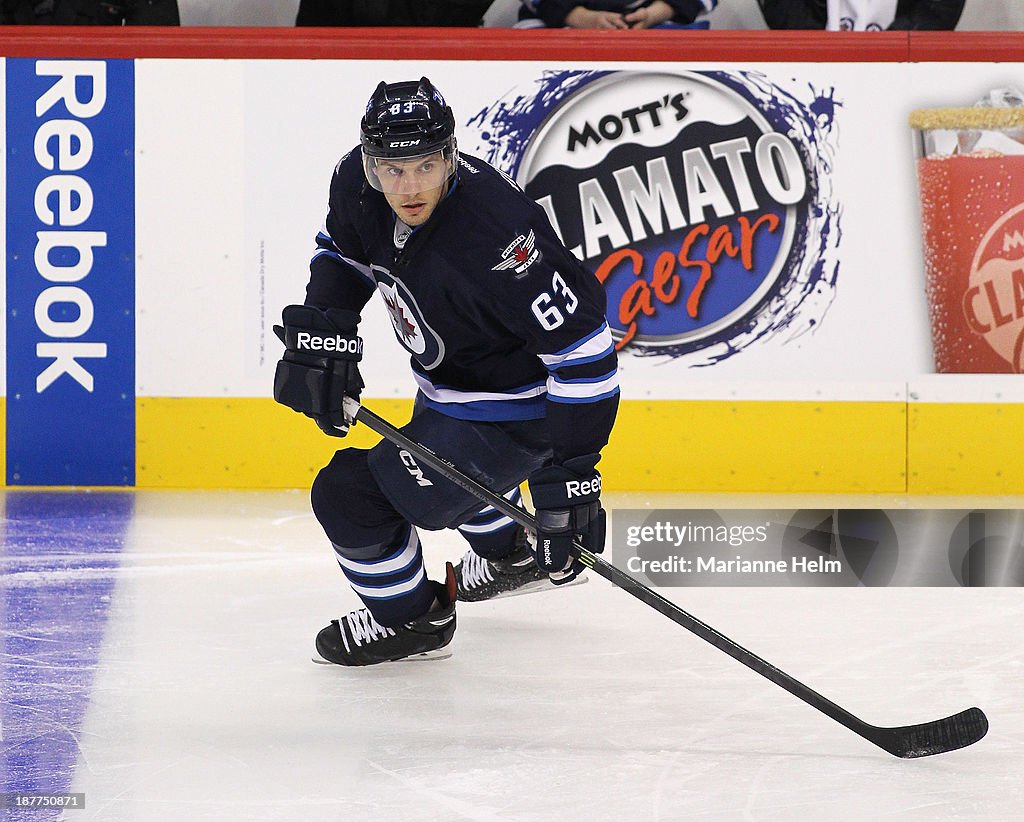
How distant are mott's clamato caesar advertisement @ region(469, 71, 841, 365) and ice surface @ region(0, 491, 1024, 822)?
139 centimetres

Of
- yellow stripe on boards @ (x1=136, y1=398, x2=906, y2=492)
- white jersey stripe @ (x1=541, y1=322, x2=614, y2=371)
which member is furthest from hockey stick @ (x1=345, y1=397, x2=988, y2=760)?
yellow stripe on boards @ (x1=136, y1=398, x2=906, y2=492)

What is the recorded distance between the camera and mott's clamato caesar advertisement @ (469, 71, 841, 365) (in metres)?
4.46

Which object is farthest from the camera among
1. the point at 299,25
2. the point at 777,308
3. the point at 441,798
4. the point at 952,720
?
the point at 299,25

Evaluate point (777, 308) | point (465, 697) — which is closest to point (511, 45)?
point (777, 308)

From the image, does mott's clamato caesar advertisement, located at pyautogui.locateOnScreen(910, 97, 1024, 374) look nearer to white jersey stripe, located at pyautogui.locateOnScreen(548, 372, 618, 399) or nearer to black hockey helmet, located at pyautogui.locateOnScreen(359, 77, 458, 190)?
white jersey stripe, located at pyautogui.locateOnScreen(548, 372, 618, 399)

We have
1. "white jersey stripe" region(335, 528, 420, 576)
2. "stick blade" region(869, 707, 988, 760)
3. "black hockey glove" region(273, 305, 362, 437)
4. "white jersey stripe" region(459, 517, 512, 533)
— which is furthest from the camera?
"white jersey stripe" region(459, 517, 512, 533)

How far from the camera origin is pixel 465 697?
2504 millimetres

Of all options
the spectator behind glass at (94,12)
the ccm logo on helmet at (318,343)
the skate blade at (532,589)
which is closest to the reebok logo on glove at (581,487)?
the ccm logo on helmet at (318,343)

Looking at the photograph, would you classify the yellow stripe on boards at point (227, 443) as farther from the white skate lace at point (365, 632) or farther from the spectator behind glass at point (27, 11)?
the white skate lace at point (365, 632)

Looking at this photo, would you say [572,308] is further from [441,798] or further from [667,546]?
[667,546]

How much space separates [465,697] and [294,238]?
234 centimetres

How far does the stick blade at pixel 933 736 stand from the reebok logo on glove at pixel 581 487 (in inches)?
22.8

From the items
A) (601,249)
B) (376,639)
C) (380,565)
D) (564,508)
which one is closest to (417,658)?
(376,639)

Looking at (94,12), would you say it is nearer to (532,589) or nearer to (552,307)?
(532,589)
